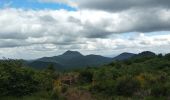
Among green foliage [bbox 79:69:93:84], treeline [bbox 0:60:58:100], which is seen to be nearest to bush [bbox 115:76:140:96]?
treeline [bbox 0:60:58:100]

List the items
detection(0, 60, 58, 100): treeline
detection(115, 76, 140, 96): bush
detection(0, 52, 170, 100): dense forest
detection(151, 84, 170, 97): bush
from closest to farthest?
detection(0, 52, 170, 100): dense forest, detection(0, 60, 58, 100): treeline, detection(151, 84, 170, 97): bush, detection(115, 76, 140, 96): bush

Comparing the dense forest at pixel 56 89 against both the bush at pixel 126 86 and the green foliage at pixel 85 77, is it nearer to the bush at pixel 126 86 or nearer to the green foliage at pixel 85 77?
the bush at pixel 126 86

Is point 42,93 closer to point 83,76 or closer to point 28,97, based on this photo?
point 28,97

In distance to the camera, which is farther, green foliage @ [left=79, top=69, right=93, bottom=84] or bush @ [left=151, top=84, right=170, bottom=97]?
green foliage @ [left=79, top=69, right=93, bottom=84]

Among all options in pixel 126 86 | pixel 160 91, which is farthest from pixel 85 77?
pixel 160 91

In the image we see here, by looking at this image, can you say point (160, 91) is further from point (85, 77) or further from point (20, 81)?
point (85, 77)

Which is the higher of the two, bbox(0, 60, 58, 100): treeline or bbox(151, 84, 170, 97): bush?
bbox(0, 60, 58, 100): treeline

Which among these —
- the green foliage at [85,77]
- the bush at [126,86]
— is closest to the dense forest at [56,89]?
the bush at [126,86]

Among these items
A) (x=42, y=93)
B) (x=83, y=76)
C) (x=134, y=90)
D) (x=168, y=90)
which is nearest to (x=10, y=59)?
(x=42, y=93)

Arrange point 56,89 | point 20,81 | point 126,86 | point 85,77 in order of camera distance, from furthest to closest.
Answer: point 85,77
point 126,86
point 20,81
point 56,89

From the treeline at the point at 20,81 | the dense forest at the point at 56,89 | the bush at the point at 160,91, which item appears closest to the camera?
the dense forest at the point at 56,89

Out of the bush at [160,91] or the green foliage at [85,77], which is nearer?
the bush at [160,91]

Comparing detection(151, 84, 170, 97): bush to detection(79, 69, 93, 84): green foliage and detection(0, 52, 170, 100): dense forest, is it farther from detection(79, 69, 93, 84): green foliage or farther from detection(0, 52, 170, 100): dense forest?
detection(79, 69, 93, 84): green foliage

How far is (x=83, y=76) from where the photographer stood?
2670 cm
